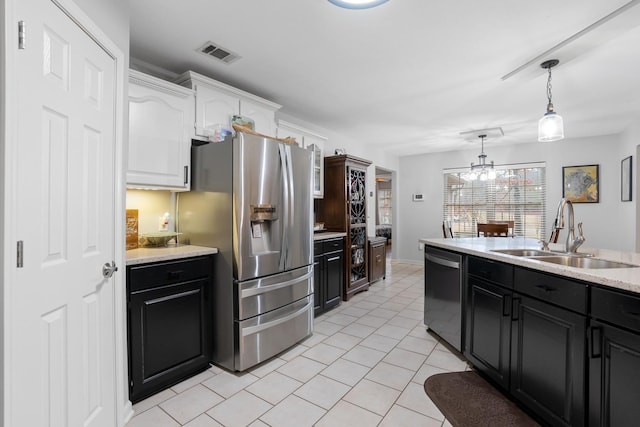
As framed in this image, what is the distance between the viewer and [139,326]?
6.25ft

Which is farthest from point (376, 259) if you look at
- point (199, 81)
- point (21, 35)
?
point (21, 35)

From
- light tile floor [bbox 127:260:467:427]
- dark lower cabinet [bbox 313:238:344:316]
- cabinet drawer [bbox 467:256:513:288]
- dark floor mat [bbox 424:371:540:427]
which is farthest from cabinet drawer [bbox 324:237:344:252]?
dark floor mat [bbox 424:371:540:427]

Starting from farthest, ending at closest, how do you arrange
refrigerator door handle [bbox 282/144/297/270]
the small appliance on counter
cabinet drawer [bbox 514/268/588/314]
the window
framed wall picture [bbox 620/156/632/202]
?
the window
framed wall picture [bbox 620/156/632/202]
refrigerator door handle [bbox 282/144/297/270]
the small appliance on counter
cabinet drawer [bbox 514/268/588/314]

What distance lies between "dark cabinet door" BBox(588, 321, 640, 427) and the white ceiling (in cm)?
190

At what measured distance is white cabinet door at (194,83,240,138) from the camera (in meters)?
2.62

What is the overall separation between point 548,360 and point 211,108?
299 centimetres

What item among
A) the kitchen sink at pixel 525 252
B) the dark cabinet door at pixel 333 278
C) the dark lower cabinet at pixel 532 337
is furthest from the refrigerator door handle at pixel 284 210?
the kitchen sink at pixel 525 252

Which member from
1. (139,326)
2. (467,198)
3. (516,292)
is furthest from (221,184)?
(467,198)

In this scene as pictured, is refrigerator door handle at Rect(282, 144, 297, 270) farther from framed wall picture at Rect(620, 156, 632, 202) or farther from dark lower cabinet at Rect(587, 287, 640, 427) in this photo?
framed wall picture at Rect(620, 156, 632, 202)

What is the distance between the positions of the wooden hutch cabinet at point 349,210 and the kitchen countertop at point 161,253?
2.22 meters

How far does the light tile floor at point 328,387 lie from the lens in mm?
1777

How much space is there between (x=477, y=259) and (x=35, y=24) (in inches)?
106

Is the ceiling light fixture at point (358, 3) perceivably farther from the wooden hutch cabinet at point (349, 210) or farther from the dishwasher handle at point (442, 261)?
the wooden hutch cabinet at point (349, 210)

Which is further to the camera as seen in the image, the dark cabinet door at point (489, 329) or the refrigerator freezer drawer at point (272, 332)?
the refrigerator freezer drawer at point (272, 332)
